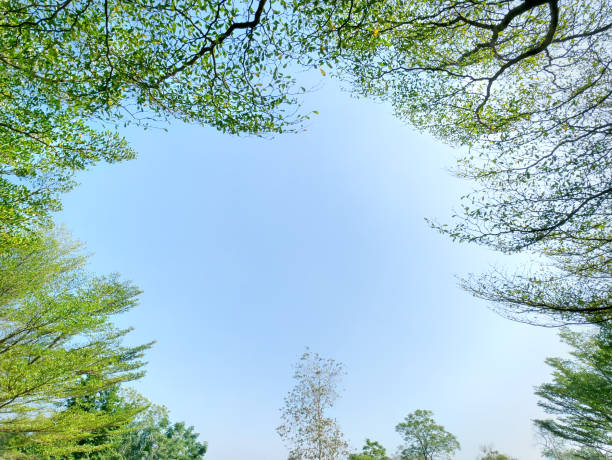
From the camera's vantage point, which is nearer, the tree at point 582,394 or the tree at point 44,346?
the tree at point 44,346

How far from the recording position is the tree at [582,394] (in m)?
12.3

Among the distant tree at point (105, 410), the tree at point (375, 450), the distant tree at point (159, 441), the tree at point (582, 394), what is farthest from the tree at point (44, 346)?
the tree at point (582, 394)

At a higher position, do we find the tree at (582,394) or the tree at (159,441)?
A: the tree at (582,394)

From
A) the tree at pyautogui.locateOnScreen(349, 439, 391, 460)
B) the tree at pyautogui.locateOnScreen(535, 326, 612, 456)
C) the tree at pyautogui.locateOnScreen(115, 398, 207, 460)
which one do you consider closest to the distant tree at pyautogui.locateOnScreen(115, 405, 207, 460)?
the tree at pyautogui.locateOnScreen(115, 398, 207, 460)

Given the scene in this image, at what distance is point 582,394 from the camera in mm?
12750

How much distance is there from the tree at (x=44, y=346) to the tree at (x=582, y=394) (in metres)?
20.1

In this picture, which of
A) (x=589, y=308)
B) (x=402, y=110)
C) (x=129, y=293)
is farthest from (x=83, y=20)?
(x=129, y=293)

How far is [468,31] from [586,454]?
78.0ft

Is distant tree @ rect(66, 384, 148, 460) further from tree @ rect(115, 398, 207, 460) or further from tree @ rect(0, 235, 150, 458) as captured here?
tree @ rect(0, 235, 150, 458)

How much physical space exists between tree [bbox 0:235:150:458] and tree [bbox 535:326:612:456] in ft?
65.9

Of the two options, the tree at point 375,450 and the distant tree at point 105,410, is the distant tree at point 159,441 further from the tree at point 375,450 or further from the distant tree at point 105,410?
the tree at point 375,450

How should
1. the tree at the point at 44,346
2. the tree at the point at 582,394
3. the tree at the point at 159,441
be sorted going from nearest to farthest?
the tree at the point at 44,346 < the tree at the point at 582,394 < the tree at the point at 159,441

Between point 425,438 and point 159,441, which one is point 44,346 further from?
point 425,438

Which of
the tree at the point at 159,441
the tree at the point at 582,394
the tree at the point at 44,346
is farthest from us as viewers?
the tree at the point at 159,441
